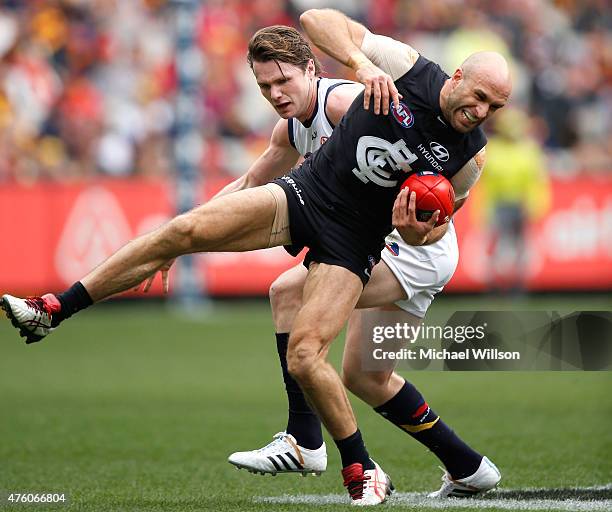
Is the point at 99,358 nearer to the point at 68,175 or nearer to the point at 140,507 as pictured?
the point at 68,175

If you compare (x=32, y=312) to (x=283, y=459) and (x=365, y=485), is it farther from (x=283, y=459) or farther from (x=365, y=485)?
(x=365, y=485)

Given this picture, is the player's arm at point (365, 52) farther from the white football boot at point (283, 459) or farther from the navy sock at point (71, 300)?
the white football boot at point (283, 459)

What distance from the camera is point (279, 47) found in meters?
6.45

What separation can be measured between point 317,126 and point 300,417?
4.97 feet

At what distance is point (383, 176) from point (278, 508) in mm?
1629

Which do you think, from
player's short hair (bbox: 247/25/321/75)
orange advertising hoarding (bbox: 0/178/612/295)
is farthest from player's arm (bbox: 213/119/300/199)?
orange advertising hoarding (bbox: 0/178/612/295)

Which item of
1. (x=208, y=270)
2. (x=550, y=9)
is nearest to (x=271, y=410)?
(x=208, y=270)

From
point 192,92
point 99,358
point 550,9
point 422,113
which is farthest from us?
point 550,9

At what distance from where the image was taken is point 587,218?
18469 mm

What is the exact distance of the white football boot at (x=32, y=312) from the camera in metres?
5.89

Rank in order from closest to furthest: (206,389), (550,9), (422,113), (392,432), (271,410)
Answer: (422,113)
(392,432)
(271,410)
(206,389)
(550,9)

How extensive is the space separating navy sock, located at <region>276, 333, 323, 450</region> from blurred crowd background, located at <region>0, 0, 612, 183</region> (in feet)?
35.3

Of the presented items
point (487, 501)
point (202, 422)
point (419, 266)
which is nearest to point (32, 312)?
point (419, 266)

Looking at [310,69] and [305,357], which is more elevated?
[310,69]
